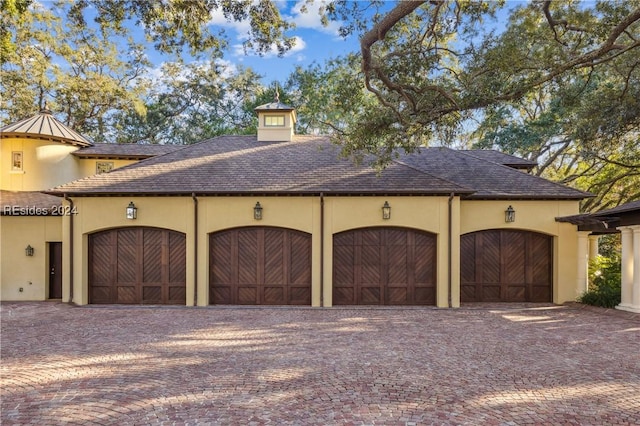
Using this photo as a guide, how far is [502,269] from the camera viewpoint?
1219 centimetres

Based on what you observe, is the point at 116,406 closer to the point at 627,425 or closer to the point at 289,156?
the point at 627,425

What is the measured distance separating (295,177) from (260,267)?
3.07 m

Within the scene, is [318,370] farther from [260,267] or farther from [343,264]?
[260,267]

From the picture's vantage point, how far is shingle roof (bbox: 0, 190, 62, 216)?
12242mm

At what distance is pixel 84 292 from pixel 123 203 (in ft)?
9.74

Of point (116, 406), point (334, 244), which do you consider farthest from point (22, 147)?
point (116, 406)

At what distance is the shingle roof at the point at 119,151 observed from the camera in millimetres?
15716

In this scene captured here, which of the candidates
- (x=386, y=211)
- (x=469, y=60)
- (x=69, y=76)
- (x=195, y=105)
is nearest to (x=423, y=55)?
(x=469, y=60)

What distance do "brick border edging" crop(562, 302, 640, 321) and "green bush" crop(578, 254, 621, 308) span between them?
0.26 meters

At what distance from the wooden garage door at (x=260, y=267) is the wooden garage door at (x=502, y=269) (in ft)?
17.4

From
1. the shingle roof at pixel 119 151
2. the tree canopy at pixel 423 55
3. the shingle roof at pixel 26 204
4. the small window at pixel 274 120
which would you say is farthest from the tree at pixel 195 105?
the shingle roof at pixel 26 204

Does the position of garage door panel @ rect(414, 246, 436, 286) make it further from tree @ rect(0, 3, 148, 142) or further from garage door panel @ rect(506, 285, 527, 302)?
tree @ rect(0, 3, 148, 142)

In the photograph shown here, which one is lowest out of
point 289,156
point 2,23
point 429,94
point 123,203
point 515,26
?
point 123,203

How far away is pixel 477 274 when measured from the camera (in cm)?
1219
